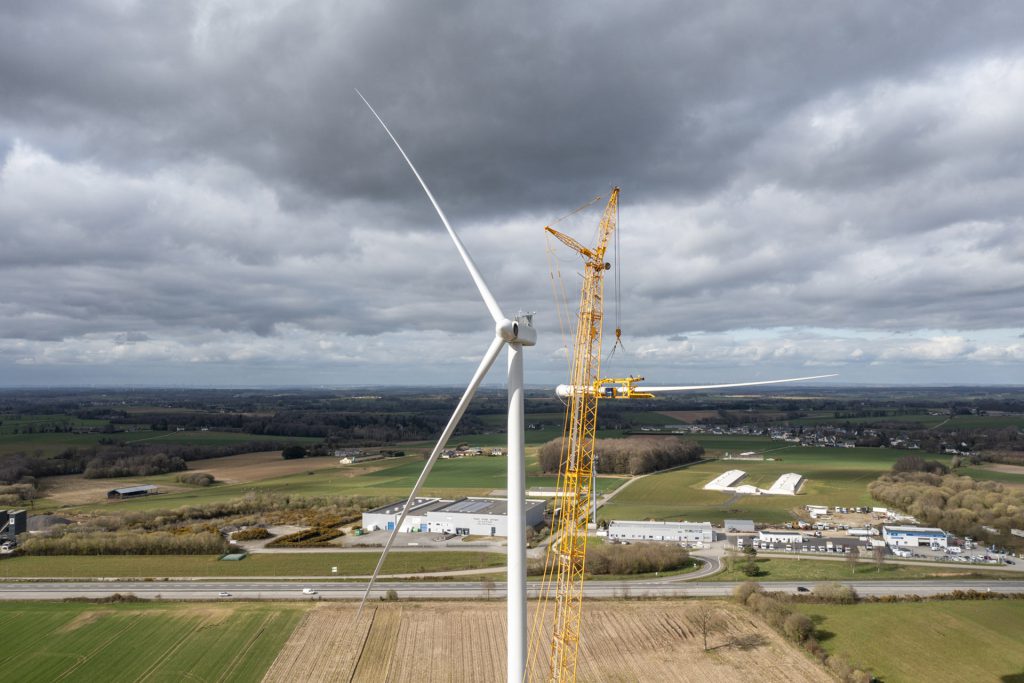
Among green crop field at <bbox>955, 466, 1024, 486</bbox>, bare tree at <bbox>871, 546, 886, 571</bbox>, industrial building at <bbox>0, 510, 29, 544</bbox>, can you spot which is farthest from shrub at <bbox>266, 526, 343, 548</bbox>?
green crop field at <bbox>955, 466, 1024, 486</bbox>

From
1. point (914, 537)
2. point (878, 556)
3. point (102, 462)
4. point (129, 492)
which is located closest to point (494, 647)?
point (878, 556)

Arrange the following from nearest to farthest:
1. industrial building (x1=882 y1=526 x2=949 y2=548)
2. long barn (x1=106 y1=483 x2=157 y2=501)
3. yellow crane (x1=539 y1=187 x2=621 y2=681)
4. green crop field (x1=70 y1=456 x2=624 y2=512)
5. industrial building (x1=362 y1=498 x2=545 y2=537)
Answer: yellow crane (x1=539 y1=187 x2=621 y2=681) → industrial building (x1=882 y1=526 x2=949 y2=548) → industrial building (x1=362 y1=498 x2=545 y2=537) → green crop field (x1=70 y1=456 x2=624 y2=512) → long barn (x1=106 y1=483 x2=157 y2=501)

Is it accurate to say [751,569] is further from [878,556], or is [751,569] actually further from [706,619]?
[706,619]

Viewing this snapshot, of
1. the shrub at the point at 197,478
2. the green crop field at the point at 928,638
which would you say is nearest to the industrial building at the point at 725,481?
the green crop field at the point at 928,638

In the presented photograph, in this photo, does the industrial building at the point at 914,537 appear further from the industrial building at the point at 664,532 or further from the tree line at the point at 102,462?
the tree line at the point at 102,462

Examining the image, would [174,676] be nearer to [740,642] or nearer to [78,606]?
[78,606]

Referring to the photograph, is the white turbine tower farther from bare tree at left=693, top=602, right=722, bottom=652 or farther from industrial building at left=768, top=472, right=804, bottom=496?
industrial building at left=768, top=472, right=804, bottom=496
